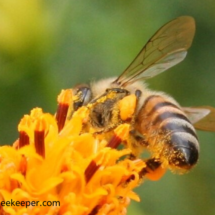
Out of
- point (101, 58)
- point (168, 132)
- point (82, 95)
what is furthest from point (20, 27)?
point (168, 132)

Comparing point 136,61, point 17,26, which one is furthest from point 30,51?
point 136,61

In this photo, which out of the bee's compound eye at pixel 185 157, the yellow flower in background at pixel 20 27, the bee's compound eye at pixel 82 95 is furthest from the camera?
the yellow flower in background at pixel 20 27

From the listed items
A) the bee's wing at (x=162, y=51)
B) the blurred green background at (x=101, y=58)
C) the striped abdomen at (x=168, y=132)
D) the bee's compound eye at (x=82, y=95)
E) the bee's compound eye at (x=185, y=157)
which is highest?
the blurred green background at (x=101, y=58)

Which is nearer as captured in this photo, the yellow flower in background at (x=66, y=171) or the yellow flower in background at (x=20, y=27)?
the yellow flower in background at (x=66, y=171)

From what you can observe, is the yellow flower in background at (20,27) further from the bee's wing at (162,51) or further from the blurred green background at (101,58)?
the bee's wing at (162,51)

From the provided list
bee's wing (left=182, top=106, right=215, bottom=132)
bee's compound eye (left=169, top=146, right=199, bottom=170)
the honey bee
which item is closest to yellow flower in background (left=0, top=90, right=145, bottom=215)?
the honey bee

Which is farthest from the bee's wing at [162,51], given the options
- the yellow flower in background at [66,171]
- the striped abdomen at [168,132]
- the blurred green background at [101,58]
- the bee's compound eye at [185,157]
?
the blurred green background at [101,58]
